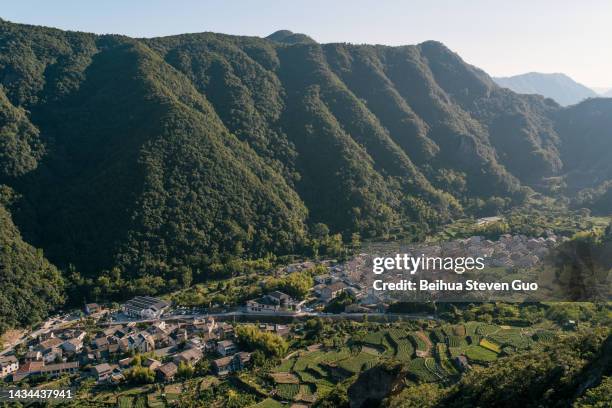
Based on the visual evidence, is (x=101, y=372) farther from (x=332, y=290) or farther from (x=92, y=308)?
(x=332, y=290)

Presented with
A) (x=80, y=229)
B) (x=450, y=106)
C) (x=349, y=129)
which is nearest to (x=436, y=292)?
(x=80, y=229)

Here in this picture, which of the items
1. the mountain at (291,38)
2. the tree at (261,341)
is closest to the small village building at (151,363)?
the tree at (261,341)

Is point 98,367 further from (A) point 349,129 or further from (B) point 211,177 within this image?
(A) point 349,129

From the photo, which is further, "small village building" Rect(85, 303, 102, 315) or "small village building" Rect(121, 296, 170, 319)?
"small village building" Rect(85, 303, 102, 315)

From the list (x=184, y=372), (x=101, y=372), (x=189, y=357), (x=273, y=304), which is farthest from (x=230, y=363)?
(x=273, y=304)

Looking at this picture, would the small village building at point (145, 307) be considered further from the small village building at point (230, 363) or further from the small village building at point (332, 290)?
the small village building at point (332, 290)

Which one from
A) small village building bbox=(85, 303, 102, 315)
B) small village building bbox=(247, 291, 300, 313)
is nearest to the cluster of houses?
small village building bbox=(85, 303, 102, 315)

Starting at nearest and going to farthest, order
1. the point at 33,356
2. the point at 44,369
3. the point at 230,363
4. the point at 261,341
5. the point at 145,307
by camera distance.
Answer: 1. the point at 230,363
2. the point at 44,369
3. the point at 261,341
4. the point at 33,356
5. the point at 145,307

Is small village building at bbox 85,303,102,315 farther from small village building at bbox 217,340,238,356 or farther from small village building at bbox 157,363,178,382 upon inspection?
small village building at bbox 217,340,238,356
